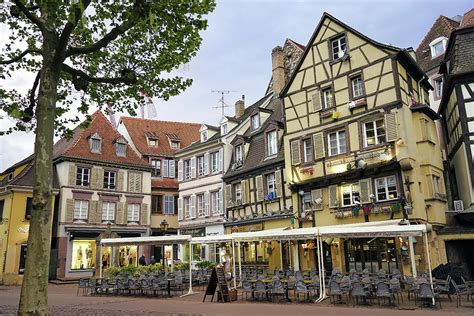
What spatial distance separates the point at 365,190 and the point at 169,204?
69.7 ft

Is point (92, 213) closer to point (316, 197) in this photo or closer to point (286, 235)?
point (316, 197)

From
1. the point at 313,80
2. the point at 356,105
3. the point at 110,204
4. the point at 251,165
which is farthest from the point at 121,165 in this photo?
the point at 356,105

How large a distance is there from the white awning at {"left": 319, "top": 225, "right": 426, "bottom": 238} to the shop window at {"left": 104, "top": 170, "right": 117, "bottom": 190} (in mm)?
22790

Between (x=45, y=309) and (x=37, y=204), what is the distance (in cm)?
176

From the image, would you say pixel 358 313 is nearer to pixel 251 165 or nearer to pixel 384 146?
pixel 384 146

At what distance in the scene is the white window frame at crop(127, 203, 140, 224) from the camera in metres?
34.4

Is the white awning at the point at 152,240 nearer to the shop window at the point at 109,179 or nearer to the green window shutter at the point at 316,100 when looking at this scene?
the green window shutter at the point at 316,100

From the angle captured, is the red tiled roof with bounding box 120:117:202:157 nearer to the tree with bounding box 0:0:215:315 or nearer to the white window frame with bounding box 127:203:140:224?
the white window frame with bounding box 127:203:140:224

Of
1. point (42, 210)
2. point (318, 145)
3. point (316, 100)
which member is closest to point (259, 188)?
point (318, 145)

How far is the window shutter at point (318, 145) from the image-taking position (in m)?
21.4

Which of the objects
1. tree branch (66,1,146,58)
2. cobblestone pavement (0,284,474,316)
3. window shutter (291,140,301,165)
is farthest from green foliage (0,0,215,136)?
window shutter (291,140,301,165)

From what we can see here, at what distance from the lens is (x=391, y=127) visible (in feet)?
61.1

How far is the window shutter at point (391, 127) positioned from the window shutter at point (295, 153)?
5.14 m

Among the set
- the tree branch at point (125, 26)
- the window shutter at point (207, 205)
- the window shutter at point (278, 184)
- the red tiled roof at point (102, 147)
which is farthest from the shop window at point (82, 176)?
the tree branch at point (125, 26)
